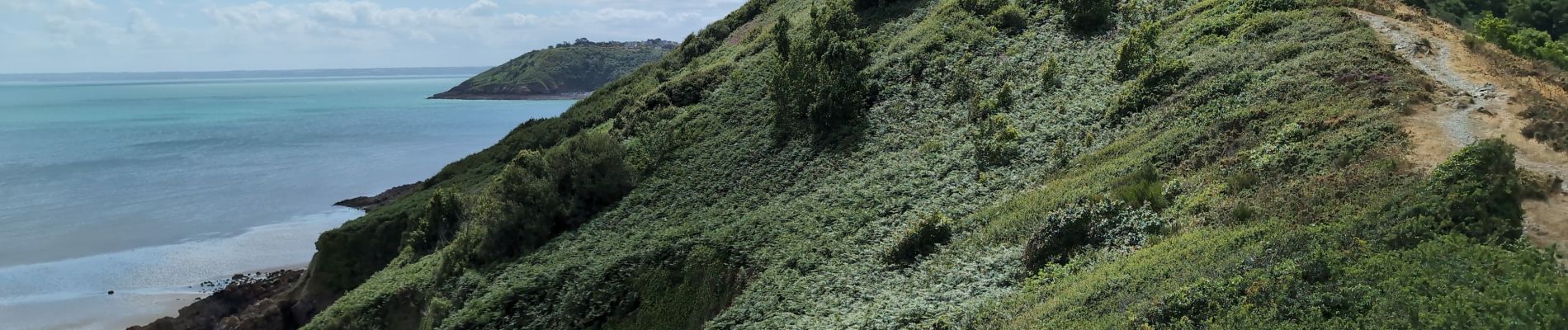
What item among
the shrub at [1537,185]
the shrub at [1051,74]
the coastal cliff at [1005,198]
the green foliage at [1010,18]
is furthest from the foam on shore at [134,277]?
the shrub at [1537,185]

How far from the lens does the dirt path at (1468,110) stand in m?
9.60

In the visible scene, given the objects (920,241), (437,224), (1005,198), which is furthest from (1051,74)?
(437,224)

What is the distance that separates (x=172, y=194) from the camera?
62.3 meters

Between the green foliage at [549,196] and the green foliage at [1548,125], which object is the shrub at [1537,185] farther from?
the green foliage at [549,196]

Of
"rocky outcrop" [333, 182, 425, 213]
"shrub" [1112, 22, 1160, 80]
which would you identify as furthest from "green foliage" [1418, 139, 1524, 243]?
"rocky outcrop" [333, 182, 425, 213]

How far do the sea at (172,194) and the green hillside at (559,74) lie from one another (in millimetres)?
42747

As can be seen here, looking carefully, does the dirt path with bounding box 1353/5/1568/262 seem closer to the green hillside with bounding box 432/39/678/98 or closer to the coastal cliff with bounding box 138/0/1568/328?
the coastal cliff with bounding box 138/0/1568/328

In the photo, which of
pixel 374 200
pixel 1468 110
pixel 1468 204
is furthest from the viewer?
pixel 374 200

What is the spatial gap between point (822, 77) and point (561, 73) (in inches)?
6434

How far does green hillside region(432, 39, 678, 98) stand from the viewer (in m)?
178

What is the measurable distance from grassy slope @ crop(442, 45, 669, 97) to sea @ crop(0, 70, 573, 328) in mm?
43622

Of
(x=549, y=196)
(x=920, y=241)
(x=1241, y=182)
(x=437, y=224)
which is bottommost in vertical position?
(x=437, y=224)

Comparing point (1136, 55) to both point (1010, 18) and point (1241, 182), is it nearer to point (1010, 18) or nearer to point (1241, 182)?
point (1010, 18)

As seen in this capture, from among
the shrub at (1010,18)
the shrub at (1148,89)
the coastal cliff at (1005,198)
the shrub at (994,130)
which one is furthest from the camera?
the shrub at (1010,18)
